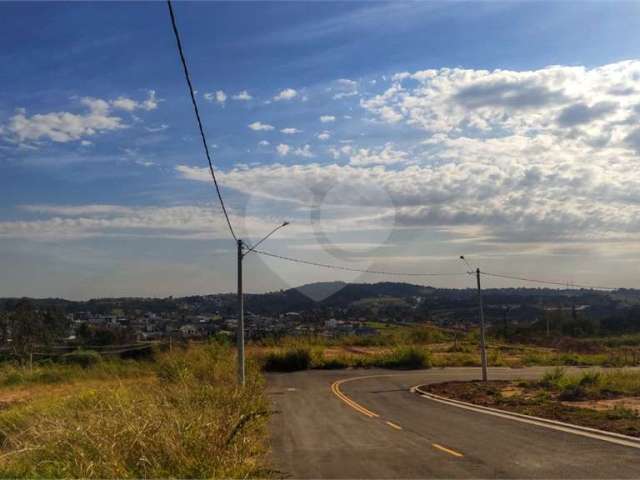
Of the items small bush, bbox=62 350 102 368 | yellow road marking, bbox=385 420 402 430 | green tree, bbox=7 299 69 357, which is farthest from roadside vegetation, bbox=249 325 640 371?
yellow road marking, bbox=385 420 402 430

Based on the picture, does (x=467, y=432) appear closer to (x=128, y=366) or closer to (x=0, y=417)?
(x=0, y=417)

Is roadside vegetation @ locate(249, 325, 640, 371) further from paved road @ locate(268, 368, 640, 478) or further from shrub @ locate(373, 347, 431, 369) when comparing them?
paved road @ locate(268, 368, 640, 478)

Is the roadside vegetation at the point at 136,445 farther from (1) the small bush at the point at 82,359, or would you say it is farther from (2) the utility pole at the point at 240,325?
(1) the small bush at the point at 82,359

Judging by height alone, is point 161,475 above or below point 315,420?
above

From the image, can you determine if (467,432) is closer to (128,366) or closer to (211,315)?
(128,366)

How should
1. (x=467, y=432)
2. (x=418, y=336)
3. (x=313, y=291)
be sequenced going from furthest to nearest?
1. (x=418, y=336)
2. (x=313, y=291)
3. (x=467, y=432)

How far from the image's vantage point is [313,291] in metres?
42.8

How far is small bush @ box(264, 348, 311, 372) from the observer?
45531 millimetres

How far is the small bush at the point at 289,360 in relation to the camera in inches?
1793

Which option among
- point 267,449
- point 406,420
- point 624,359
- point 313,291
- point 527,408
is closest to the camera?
point 267,449

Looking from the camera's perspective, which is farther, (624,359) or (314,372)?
(624,359)

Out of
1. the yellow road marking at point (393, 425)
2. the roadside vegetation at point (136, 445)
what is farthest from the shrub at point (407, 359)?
the roadside vegetation at point (136, 445)

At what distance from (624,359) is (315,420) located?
3617 centimetres

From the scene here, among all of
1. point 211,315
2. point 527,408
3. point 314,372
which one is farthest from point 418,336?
point 527,408
